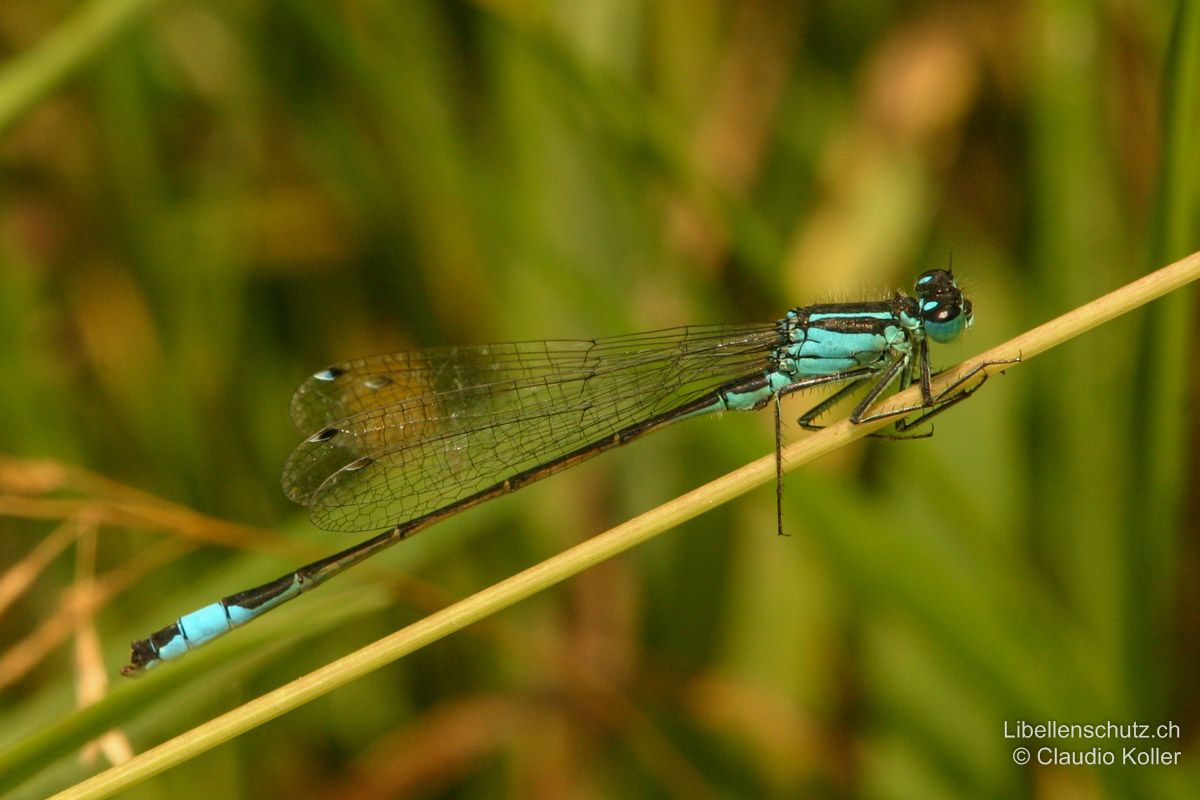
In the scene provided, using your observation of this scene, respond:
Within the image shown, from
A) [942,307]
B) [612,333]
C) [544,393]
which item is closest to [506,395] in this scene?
[544,393]

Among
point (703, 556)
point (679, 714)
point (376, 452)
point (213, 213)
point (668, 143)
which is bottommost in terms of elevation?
point (679, 714)

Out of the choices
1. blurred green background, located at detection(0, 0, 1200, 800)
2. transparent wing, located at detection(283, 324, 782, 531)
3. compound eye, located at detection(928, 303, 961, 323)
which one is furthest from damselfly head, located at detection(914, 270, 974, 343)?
transparent wing, located at detection(283, 324, 782, 531)

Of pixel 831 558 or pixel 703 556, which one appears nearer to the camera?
pixel 831 558

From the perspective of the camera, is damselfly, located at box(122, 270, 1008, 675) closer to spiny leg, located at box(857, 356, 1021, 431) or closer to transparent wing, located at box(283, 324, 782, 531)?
transparent wing, located at box(283, 324, 782, 531)

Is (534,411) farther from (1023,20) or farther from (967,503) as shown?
(1023,20)

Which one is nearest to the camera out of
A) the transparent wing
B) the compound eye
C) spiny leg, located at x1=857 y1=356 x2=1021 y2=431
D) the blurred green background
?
spiny leg, located at x1=857 y1=356 x2=1021 y2=431

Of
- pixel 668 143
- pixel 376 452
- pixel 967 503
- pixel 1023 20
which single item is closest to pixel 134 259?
pixel 376 452
